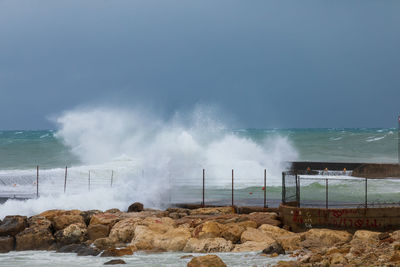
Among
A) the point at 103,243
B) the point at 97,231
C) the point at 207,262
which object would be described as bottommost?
the point at 103,243

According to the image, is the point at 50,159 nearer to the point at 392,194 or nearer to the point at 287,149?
the point at 287,149

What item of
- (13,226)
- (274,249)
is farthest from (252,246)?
(13,226)

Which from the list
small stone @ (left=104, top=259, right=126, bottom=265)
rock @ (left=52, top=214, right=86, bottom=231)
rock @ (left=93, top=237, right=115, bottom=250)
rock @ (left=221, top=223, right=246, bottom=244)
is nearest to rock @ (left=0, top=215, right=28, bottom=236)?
rock @ (left=52, top=214, right=86, bottom=231)

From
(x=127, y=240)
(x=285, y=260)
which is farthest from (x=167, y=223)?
(x=285, y=260)

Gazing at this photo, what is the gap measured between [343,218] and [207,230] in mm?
4807

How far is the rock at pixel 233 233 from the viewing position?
18609 mm

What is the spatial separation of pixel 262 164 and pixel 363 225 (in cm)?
2993

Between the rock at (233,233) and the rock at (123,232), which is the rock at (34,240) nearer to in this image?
the rock at (123,232)

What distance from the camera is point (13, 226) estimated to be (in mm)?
20219

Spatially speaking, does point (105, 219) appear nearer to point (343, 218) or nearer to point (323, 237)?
point (323, 237)

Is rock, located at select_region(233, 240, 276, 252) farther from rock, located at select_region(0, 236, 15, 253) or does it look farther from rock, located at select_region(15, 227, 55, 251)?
rock, located at select_region(0, 236, 15, 253)

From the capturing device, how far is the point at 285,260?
15.5 meters

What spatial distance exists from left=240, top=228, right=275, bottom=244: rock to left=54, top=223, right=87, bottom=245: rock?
19.2ft

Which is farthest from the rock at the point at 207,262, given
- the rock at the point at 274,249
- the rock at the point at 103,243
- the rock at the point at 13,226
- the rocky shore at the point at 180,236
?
the rock at the point at 13,226
